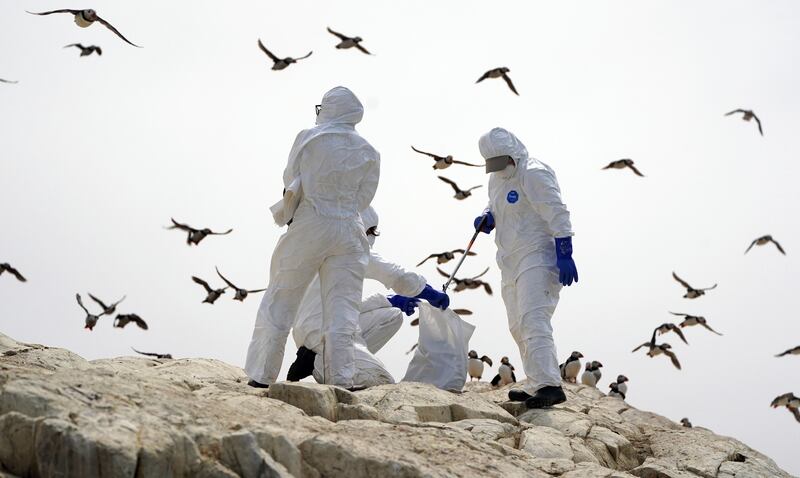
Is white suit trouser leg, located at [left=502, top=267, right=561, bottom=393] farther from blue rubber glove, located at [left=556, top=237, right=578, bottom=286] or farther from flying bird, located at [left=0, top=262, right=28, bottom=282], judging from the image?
flying bird, located at [left=0, top=262, right=28, bottom=282]

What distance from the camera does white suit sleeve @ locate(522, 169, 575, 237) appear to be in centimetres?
1332

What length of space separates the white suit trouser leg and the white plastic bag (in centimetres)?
106

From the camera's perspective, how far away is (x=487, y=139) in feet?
45.3

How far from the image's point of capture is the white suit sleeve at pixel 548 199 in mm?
13320

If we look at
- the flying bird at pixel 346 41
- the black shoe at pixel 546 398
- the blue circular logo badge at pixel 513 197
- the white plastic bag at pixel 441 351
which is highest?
the flying bird at pixel 346 41

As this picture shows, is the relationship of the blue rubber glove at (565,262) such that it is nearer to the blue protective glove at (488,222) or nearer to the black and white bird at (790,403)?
the blue protective glove at (488,222)

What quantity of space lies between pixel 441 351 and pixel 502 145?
2.64 meters

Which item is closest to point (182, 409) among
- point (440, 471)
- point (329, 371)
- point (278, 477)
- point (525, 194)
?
point (278, 477)

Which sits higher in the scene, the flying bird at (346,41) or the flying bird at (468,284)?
the flying bird at (346,41)

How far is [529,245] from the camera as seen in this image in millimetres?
13492

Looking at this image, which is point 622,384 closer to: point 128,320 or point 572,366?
point 572,366

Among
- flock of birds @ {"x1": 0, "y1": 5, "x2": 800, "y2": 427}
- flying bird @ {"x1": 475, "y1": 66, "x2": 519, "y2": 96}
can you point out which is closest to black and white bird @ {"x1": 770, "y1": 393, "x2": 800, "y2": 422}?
flock of birds @ {"x1": 0, "y1": 5, "x2": 800, "y2": 427}

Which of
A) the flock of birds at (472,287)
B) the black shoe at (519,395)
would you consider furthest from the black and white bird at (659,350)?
the black shoe at (519,395)

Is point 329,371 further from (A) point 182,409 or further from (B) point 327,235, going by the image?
(A) point 182,409
